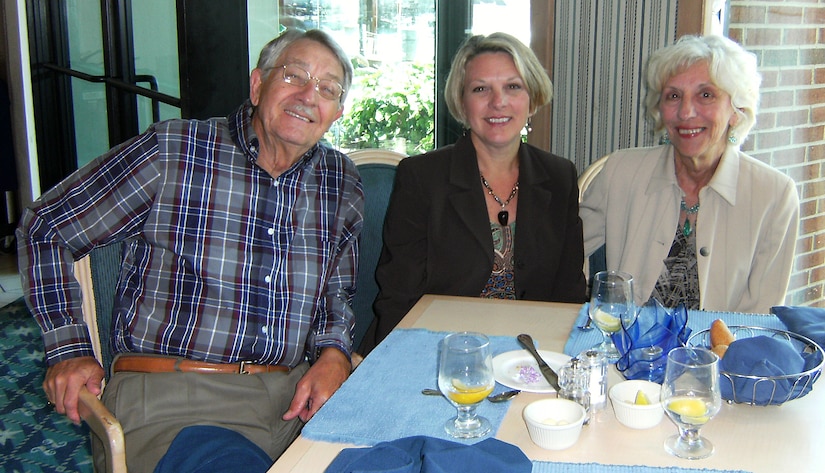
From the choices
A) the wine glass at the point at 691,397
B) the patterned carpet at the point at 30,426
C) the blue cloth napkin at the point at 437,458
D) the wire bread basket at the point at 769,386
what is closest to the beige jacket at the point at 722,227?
the wire bread basket at the point at 769,386

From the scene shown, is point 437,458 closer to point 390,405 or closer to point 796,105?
point 390,405

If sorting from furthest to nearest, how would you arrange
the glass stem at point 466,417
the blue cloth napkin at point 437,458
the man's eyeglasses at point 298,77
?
the man's eyeglasses at point 298,77 → the glass stem at point 466,417 → the blue cloth napkin at point 437,458

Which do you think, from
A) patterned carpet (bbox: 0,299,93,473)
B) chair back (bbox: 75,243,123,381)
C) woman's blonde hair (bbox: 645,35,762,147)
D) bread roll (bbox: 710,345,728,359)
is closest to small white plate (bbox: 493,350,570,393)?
bread roll (bbox: 710,345,728,359)

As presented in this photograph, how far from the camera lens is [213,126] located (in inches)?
69.1

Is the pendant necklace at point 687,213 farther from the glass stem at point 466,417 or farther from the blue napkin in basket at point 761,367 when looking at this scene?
the glass stem at point 466,417

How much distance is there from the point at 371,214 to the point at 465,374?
1084mm

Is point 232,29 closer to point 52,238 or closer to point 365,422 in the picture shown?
point 52,238

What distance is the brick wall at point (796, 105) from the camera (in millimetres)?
2838

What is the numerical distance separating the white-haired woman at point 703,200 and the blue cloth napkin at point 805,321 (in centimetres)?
42

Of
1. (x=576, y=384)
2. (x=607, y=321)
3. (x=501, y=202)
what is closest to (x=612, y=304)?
(x=607, y=321)

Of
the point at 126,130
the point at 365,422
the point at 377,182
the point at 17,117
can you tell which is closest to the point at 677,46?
the point at 377,182

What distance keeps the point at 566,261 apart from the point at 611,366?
77 centimetres

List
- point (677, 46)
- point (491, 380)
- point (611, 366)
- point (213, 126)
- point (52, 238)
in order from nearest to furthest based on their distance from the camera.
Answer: point (491, 380)
point (611, 366)
point (52, 238)
point (213, 126)
point (677, 46)

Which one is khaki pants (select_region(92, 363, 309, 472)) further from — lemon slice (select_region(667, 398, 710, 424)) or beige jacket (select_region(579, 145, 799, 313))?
beige jacket (select_region(579, 145, 799, 313))
